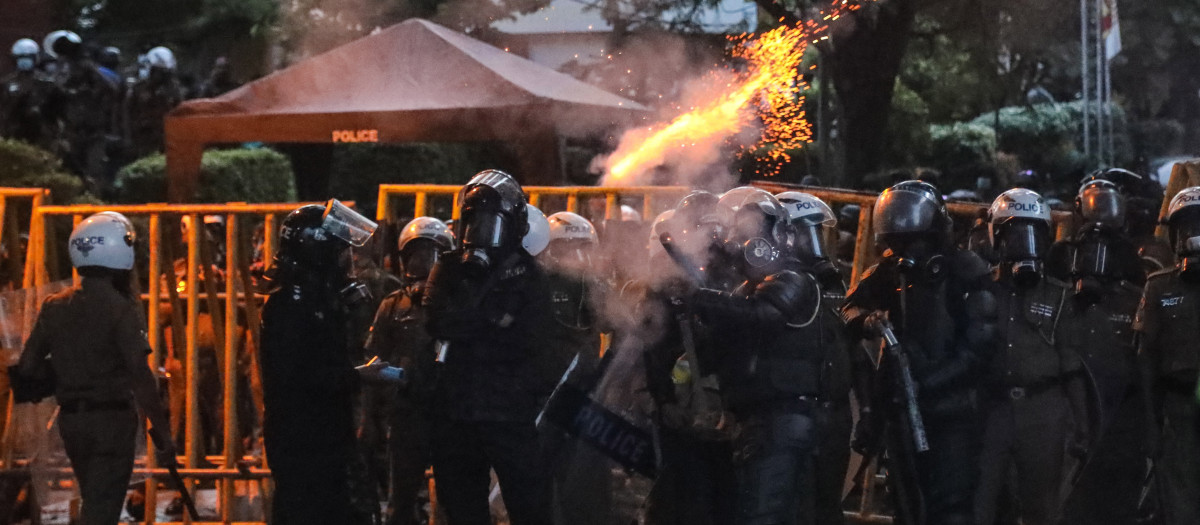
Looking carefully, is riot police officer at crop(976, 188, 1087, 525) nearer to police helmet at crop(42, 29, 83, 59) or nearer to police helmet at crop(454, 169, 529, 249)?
police helmet at crop(454, 169, 529, 249)

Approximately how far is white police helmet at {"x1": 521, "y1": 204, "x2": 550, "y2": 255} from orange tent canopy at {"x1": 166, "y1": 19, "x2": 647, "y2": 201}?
3267mm

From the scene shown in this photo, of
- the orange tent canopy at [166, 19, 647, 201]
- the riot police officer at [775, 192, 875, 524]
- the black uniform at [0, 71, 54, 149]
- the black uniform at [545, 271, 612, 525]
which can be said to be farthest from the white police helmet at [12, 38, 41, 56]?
the riot police officer at [775, 192, 875, 524]

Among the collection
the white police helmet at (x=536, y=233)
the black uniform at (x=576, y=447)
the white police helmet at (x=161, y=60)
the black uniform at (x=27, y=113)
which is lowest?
the black uniform at (x=576, y=447)

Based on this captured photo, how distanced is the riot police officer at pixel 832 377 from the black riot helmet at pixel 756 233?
55 cm

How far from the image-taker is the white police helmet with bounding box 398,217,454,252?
8.22m

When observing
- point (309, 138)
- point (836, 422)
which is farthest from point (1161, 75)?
point (836, 422)

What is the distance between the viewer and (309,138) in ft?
39.2

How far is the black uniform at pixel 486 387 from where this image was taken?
6.46 metres

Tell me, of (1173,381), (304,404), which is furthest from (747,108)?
(304,404)

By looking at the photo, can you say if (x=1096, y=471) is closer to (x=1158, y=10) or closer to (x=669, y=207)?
(x=669, y=207)

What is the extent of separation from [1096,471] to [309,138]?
6.85 metres

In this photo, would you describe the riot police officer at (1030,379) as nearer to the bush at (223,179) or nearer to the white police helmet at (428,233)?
the white police helmet at (428,233)

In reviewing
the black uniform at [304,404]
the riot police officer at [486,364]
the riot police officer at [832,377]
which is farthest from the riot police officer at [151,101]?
the riot police officer at [486,364]

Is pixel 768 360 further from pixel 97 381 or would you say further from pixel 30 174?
pixel 30 174
